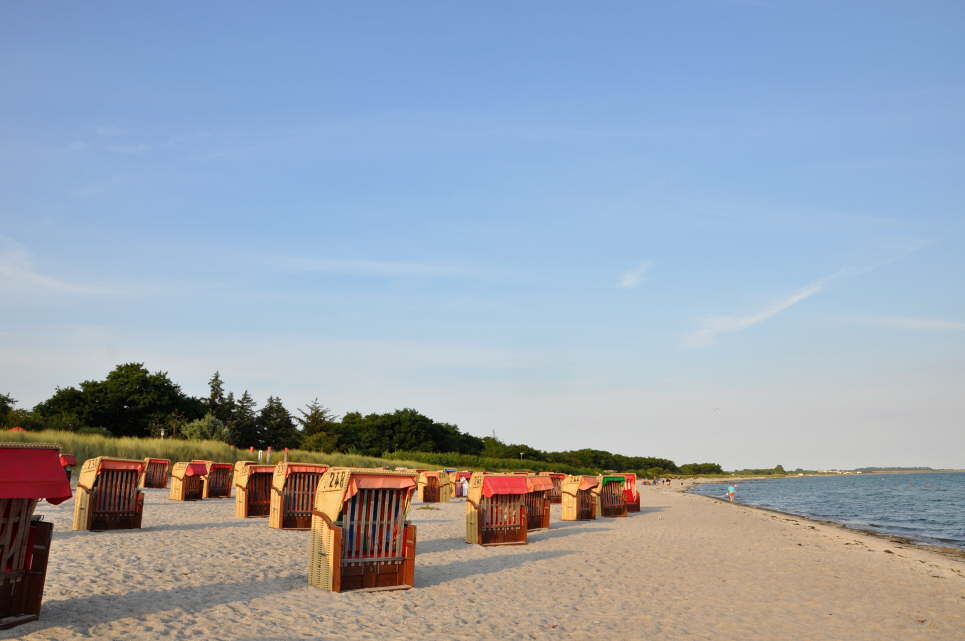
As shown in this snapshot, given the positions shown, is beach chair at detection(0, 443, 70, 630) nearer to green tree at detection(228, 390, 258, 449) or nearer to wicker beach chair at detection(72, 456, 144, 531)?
wicker beach chair at detection(72, 456, 144, 531)

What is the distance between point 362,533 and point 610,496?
66.2ft

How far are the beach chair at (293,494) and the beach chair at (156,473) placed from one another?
16.9 metres

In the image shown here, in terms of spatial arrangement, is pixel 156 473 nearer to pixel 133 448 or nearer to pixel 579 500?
pixel 133 448

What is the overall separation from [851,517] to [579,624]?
41.7m

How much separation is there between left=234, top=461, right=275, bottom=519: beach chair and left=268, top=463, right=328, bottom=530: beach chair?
2578mm

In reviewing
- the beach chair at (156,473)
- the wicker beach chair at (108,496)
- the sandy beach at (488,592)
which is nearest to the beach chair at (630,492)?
the sandy beach at (488,592)

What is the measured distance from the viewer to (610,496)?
28.8 m

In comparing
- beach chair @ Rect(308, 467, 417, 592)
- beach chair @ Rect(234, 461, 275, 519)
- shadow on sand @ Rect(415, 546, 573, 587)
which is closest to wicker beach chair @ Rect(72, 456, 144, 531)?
beach chair @ Rect(234, 461, 275, 519)

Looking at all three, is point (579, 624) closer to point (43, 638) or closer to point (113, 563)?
point (43, 638)

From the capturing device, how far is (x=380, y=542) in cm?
1084

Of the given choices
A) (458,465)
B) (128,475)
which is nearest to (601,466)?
(458,465)

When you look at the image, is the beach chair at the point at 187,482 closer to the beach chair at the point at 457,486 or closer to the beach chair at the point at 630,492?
the beach chair at the point at 457,486

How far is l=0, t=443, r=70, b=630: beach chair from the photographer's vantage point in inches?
284

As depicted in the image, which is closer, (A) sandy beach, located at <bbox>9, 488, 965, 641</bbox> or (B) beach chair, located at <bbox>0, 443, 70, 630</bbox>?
(B) beach chair, located at <bbox>0, 443, 70, 630</bbox>
